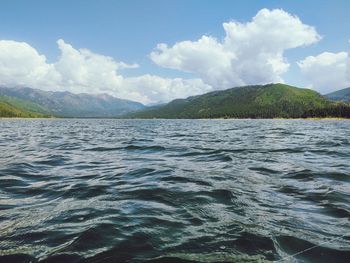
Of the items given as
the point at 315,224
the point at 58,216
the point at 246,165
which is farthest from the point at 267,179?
the point at 58,216

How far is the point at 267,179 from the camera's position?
1419cm

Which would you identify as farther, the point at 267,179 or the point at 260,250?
the point at 267,179

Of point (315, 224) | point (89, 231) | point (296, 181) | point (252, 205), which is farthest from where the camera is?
point (296, 181)

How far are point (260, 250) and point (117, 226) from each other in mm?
3751

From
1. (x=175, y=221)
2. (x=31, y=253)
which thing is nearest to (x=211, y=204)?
(x=175, y=221)

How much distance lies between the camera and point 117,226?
8148 millimetres

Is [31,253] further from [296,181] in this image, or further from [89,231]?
[296,181]

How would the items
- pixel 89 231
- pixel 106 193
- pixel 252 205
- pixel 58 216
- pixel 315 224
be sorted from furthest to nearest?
1. pixel 106 193
2. pixel 252 205
3. pixel 58 216
4. pixel 315 224
5. pixel 89 231

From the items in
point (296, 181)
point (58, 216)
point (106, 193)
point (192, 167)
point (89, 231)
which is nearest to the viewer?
point (89, 231)

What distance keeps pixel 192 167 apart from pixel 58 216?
9.87 metres

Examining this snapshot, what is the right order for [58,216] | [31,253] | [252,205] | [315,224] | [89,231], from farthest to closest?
[252,205]
[58,216]
[315,224]
[89,231]
[31,253]

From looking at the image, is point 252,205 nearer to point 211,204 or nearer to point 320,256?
point 211,204

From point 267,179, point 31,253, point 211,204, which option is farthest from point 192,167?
point 31,253

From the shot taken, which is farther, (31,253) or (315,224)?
(315,224)
